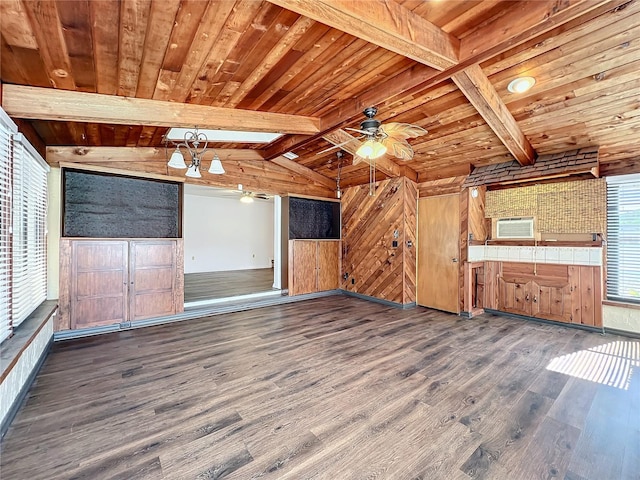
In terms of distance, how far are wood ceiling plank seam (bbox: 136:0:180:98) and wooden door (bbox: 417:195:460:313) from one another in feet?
15.3

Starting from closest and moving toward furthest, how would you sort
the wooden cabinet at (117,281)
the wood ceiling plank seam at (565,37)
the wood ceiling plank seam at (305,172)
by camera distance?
the wood ceiling plank seam at (565,37), the wooden cabinet at (117,281), the wood ceiling plank seam at (305,172)

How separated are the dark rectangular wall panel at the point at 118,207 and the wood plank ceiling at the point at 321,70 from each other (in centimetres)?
28

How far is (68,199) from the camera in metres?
3.79

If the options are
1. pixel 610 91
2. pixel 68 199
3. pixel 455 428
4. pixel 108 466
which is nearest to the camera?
pixel 108 466

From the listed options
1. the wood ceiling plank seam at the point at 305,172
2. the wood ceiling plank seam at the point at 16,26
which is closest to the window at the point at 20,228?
the wood ceiling plank seam at the point at 16,26

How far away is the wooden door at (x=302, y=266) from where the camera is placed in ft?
19.4

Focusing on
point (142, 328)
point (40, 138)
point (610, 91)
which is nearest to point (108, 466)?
point (142, 328)

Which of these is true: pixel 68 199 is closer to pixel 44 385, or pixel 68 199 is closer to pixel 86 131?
pixel 86 131

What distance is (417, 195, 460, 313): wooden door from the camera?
16.5ft

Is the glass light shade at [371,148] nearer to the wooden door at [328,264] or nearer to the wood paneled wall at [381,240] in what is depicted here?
the wood paneled wall at [381,240]

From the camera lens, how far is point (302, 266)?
19.8 feet

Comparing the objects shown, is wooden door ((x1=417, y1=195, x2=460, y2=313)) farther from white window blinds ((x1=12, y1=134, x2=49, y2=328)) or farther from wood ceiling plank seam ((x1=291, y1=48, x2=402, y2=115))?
white window blinds ((x1=12, y1=134, x2=49, y2=328))

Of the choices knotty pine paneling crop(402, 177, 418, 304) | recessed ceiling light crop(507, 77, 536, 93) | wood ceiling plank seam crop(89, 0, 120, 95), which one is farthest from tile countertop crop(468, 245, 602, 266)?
wood ceiling plank seam crop(89, 0, 120, 95)

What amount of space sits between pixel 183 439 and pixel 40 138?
3.91m
